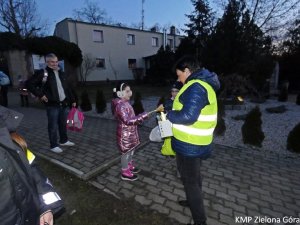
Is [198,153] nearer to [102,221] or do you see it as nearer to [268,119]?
[102,221]

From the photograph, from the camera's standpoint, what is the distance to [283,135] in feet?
22.6

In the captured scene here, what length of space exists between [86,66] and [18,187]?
27.1m

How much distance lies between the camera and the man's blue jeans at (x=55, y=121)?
5.17 metres

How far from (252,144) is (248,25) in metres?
10.8

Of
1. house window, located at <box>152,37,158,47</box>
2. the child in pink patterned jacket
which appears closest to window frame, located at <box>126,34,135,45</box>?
house window, located at <box>152,37,158,47</box>

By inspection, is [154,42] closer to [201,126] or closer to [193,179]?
[201,126]

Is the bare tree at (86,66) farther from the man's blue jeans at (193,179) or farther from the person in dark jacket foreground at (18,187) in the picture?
the person in dark jacket foreground at (18,187)

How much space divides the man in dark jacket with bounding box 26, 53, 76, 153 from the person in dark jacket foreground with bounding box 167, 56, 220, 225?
3300 millimetres

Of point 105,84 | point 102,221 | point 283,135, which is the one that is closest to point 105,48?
point 105,84

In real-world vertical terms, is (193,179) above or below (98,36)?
below

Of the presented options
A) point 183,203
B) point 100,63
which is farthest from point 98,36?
point 183,203

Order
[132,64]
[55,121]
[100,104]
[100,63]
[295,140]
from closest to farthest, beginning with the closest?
[55,121] → [295,140] → [100,104] → [100,63] → [132,64]

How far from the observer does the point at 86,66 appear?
1067 inches

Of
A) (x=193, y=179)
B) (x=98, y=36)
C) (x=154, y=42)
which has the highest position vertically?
(x=98, y=36)
